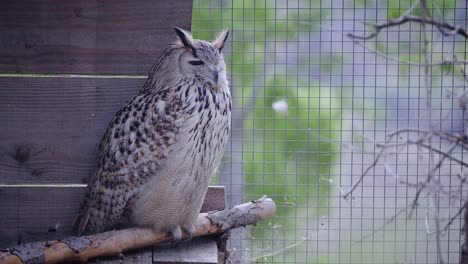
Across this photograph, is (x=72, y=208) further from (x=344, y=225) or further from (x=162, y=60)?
(x=344, y=225)

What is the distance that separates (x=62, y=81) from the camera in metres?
2.99

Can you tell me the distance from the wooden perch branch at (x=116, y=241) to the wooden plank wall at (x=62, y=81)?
408mm

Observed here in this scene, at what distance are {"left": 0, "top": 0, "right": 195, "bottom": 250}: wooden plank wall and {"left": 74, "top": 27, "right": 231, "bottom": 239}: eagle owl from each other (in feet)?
0.44

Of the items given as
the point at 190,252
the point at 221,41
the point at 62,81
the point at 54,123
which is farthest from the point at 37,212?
the point at 221,41

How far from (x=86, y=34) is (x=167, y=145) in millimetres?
581

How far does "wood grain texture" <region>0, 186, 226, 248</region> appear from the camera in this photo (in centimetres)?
304

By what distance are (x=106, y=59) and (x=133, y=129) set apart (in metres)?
0.35

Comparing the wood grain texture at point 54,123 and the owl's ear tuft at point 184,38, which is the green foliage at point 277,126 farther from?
the wood grain texture at point 54,123

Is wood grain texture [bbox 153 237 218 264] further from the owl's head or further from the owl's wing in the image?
the owl's head

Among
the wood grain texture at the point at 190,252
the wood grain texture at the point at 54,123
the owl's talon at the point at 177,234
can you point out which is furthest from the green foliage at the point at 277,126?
the wood grain texture at the point at 54,123

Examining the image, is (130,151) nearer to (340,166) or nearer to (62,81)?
(62,81)

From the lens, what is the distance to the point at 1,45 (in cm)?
294

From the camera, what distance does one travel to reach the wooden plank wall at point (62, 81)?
2955mm

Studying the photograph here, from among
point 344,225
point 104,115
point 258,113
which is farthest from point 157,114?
point 258,113
